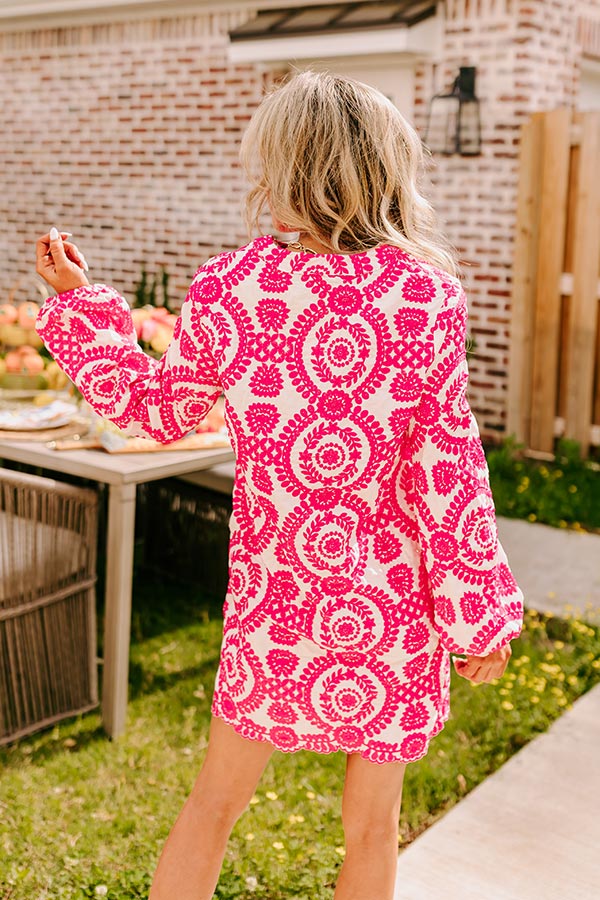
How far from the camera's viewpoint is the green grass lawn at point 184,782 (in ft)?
8.83

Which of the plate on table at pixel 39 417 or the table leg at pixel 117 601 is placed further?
the plate on table at pixel 39 417

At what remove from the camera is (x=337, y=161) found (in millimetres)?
1722

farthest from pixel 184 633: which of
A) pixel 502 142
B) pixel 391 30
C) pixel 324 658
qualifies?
pixel 391 30

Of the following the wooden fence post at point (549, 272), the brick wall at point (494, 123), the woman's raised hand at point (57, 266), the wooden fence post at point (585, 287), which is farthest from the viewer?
the brick wall at point (494, 123)

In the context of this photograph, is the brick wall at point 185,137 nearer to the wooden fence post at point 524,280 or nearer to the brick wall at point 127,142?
the brick wall at point 127,142

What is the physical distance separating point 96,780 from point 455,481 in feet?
6.10

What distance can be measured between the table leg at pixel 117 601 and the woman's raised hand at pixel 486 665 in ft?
5.16

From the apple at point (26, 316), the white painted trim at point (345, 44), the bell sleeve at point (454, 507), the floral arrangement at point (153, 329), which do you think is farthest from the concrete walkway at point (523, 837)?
the white painted trim at point (345, 44)

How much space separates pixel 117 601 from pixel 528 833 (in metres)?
1.38

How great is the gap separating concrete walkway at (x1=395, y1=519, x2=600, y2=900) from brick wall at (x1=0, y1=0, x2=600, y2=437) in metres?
4.17

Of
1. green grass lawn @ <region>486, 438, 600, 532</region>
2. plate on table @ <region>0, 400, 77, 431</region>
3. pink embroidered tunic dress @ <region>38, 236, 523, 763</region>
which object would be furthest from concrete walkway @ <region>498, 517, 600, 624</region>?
pink embroidered tunic dress @ <region>38, 236, 523, 763</region>

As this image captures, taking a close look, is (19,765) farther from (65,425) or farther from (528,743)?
(528,743)

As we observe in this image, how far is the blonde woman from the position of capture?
5.70 ft

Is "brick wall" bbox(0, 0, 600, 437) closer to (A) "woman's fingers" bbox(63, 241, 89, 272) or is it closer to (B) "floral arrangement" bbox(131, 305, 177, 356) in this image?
(B) "floral arrangement" bbox(131, 305, 177, 356)
